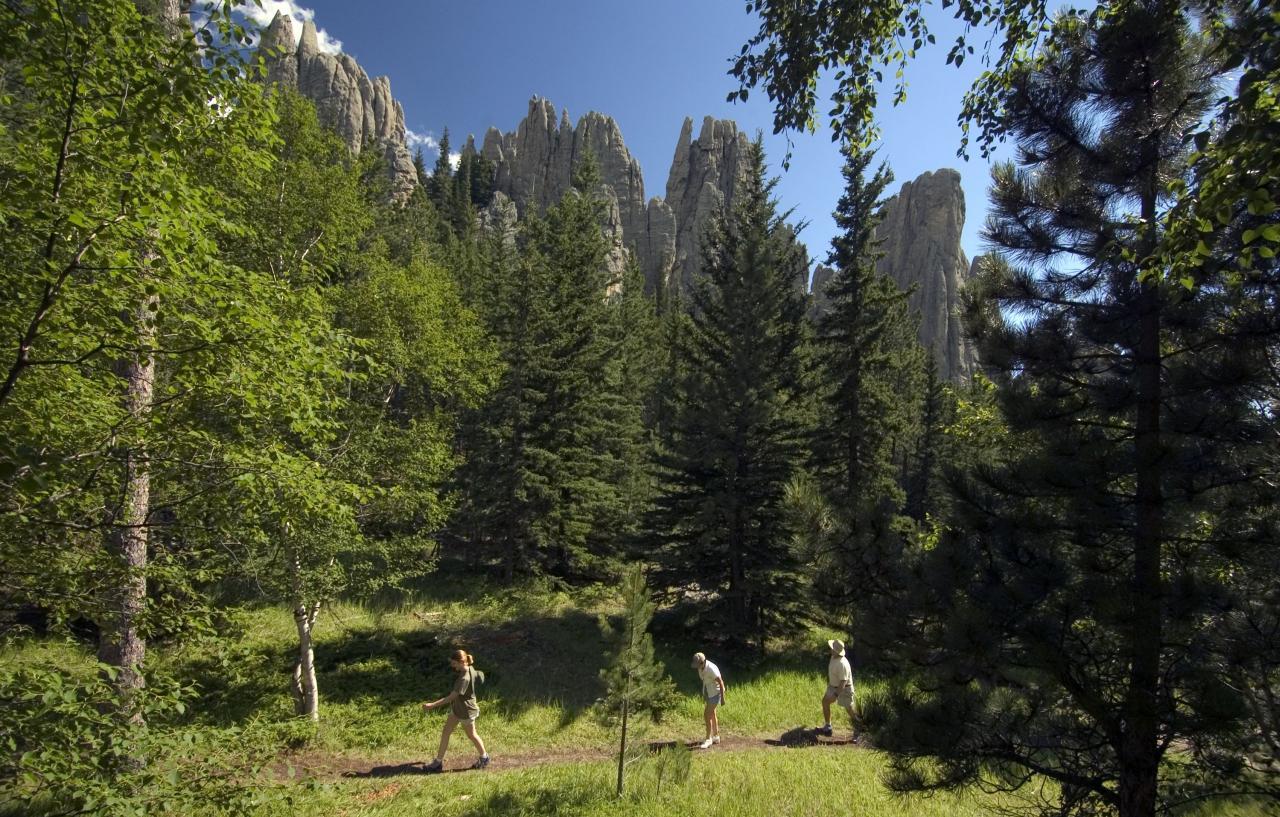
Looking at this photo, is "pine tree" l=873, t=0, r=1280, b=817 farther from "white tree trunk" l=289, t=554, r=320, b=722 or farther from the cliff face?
the cliff face

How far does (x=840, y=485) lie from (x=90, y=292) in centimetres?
1782

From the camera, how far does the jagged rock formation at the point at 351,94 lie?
79.2 meters

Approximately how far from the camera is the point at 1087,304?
3.95 meters

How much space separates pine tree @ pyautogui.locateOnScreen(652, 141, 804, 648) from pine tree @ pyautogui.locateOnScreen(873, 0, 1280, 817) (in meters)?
10.0

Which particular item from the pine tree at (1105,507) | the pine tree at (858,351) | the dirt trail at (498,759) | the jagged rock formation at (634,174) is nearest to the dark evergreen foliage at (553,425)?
the pine tree at (858,351)

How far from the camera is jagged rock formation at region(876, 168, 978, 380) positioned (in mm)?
81812

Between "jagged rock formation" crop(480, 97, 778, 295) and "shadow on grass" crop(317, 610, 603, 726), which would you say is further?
"jagged rock formation" crop(480, 97, 778, 295)

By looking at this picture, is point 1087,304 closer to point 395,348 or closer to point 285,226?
point 395,348

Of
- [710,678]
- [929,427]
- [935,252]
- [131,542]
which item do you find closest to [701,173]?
[935,252]

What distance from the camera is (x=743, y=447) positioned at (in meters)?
14.7

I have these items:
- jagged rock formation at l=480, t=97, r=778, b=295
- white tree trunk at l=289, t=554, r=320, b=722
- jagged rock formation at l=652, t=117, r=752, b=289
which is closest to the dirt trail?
white tree trunk at l=289, t=554, r=320, b=722

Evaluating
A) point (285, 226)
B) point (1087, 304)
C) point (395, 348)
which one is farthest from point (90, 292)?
point (285, 226)

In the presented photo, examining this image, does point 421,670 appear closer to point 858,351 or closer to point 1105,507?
point 1105,507

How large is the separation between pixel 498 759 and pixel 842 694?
6150 millimetres
